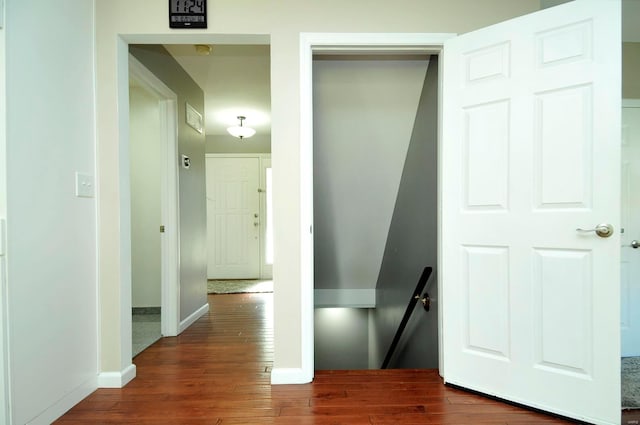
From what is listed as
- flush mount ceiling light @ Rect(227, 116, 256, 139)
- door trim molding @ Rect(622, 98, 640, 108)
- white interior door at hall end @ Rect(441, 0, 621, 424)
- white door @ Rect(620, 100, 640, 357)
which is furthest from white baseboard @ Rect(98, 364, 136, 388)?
door trim molding @ Rect(622, 98, 640, 108)

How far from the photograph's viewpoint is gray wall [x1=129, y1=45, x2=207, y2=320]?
3.07 meters

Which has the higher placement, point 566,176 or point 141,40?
point 141,40

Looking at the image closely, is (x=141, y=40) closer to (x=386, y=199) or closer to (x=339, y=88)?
(x=339, y=88)

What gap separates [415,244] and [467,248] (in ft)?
3.18

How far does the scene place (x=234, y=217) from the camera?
20.1ft

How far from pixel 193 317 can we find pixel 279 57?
270 centimetres

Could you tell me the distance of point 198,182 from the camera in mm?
3729

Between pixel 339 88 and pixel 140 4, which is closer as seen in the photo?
pixel 140 4

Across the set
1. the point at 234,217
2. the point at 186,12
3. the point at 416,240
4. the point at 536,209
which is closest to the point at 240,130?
the point at 234,217

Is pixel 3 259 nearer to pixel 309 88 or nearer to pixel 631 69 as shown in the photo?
pixel 309 88

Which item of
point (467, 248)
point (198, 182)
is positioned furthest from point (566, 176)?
point (198, 182)

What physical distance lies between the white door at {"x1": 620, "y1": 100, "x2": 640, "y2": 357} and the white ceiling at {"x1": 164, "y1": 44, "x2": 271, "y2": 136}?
3.00 meters

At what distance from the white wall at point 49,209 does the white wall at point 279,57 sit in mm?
84

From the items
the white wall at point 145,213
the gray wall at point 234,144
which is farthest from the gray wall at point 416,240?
the gray wall at point 234,144
